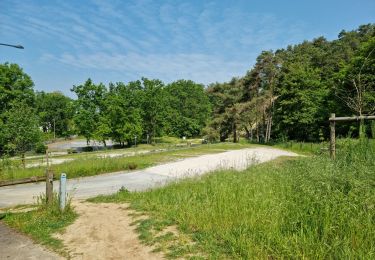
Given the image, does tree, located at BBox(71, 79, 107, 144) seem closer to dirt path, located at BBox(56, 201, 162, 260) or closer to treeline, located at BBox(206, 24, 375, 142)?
treeline, located at BBox(206, 24, 375, 142)

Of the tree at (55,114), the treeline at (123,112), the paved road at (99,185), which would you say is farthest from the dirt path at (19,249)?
the tree at (55,114)

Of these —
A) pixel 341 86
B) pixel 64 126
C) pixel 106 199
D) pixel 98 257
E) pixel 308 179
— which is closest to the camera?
pixel 98 257

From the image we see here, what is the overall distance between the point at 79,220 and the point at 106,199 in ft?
8.31

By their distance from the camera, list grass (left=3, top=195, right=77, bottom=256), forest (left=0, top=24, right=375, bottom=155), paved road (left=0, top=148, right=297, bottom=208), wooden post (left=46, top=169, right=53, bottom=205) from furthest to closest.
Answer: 1. forest (left=0, top=24, right=375, bottom=155)
2. paved road (left=0, top=148, right=297, bottom=208)
3. wooden post (left=46, top=169, right=53, bottom=205)
4. grass (left=3, top=195, right=77, bottom=256)

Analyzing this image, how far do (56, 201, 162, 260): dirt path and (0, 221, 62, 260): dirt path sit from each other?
42cm

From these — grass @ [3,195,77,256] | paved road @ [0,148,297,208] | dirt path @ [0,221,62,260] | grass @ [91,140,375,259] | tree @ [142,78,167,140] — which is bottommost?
paved road @ [0,148,297,208]

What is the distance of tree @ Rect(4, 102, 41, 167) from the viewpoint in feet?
87.0

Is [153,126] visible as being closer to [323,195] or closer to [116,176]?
[116,176]

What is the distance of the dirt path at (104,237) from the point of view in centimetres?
543

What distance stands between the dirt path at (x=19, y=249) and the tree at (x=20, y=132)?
20.9 m

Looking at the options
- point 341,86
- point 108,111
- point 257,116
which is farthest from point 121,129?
point 341,86

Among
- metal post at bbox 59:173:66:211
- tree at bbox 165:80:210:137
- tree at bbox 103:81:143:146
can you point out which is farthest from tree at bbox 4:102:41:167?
tree at bbox 165:80:210:137

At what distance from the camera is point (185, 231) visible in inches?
235

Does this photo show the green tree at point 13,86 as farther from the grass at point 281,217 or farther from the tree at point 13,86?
the grass at point 281,217
